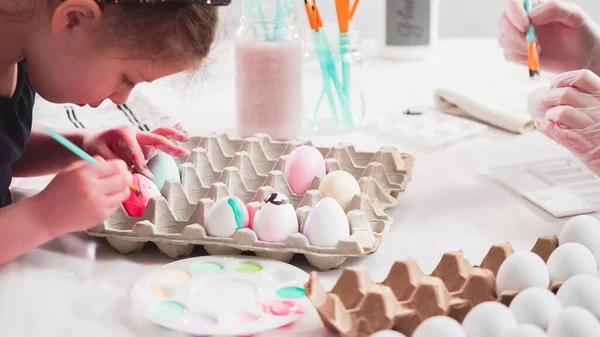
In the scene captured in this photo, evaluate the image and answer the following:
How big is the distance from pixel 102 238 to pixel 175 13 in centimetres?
25

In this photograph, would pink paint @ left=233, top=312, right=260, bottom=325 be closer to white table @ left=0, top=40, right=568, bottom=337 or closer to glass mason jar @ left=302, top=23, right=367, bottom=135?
white table @ left=0, top=40, right=568, bottom=337

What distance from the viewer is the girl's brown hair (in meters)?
0.67

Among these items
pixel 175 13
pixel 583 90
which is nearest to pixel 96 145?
pixel 175 13

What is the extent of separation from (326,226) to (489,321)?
221 mm

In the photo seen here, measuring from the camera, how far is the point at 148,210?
0.75 metres

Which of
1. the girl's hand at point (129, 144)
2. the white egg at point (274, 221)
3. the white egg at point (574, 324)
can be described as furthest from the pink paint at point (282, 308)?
the girl's hand at point (129, 144)

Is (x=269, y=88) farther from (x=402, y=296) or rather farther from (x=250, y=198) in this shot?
(x=402, y=296)

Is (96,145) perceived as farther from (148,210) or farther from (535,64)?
(535,64)

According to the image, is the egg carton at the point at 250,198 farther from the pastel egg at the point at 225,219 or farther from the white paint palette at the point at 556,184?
the white paint palette at the point at 556,184

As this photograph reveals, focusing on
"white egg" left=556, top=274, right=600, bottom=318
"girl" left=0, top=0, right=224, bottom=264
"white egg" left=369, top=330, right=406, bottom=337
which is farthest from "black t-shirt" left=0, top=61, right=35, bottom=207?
"white egg" left=556, top=274, right=600, bottom=318

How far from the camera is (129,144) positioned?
87 centimetres

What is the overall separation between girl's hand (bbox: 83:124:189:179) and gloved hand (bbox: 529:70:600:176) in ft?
1.47

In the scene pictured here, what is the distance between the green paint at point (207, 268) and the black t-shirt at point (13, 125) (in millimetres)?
277

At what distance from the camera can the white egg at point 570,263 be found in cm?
59
